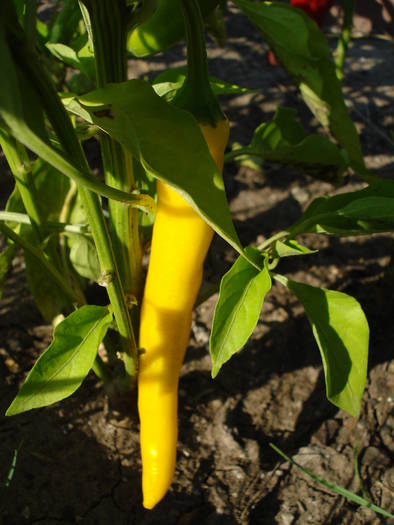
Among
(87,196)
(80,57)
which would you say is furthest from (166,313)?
(80,57)

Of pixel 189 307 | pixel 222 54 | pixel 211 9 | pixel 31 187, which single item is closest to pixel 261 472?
pixel 189 307

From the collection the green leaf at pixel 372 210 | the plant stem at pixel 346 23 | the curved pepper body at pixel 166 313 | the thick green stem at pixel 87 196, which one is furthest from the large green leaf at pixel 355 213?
the plant stem at pixel 346 23

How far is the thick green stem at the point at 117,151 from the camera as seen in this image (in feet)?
2.01

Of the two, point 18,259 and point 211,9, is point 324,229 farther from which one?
point 18,259

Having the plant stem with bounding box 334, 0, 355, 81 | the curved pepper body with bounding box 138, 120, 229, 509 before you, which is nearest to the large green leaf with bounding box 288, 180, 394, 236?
the curved pepper body with bounding box 138, 120, 229, 509

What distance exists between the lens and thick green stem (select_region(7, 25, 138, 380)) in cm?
53

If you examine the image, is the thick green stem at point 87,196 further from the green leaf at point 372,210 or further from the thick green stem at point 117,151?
the green leaf at point 372,210

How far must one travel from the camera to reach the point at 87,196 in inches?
26.0

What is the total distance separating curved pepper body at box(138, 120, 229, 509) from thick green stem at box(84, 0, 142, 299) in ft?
0.14

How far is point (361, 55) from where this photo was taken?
2068 mm

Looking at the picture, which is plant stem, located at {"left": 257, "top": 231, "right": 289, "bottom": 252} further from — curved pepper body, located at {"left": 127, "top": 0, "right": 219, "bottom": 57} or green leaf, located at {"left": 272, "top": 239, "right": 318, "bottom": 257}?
curved pepper body, located at {"left": 127, "top": 0, "right": 219, "bottom": 57}

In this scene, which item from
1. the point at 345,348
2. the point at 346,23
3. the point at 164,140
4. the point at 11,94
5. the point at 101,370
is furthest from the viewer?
the point at 346,23

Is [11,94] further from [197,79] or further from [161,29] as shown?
[161,29]

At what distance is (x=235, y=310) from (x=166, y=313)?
6.3 inches
